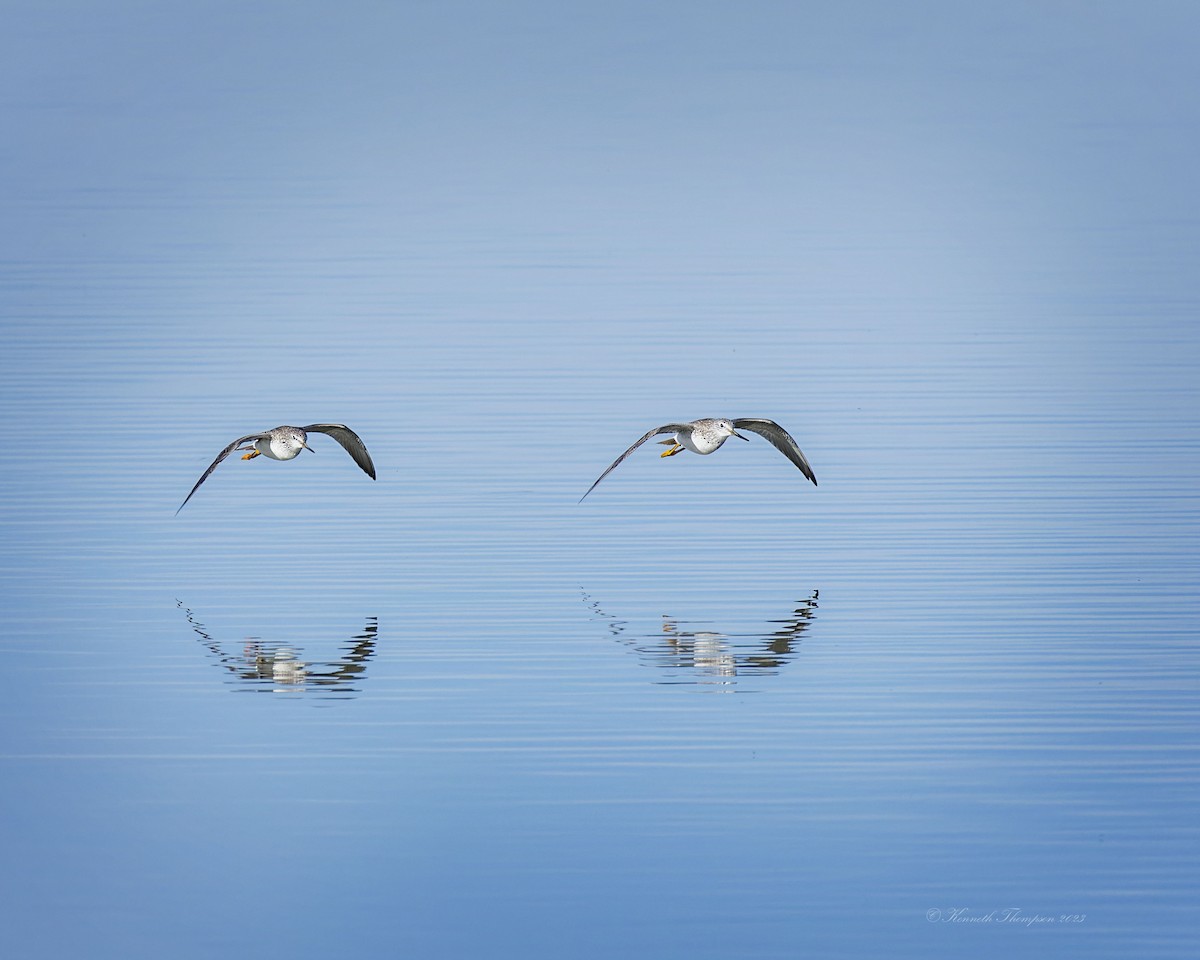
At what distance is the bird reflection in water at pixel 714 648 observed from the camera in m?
20.8

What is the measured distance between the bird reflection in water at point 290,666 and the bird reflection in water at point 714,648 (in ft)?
8.44

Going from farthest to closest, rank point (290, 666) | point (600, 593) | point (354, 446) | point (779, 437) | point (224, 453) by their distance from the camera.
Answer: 1. point (354, 446)
2. point (779, 437)
3. point (224, 453)
4. point (600, 593)
5. point (290, 666)

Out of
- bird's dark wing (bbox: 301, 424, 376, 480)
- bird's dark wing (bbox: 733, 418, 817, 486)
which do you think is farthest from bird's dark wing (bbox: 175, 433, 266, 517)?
bird's dark wing (bbox: 733, 418, 817, 486)

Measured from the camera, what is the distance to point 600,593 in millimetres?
24125

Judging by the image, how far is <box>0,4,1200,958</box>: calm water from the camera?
15.7 meters

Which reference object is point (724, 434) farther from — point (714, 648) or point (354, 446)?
point (714, 648)

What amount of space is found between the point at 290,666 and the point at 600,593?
4225 mm

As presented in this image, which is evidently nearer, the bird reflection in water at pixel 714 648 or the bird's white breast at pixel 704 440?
the bird reflection in water at pixel 714 648

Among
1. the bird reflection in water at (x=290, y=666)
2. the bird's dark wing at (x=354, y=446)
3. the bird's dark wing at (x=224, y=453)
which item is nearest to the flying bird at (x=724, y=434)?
the bird's dark wing at (x=354, y=446)

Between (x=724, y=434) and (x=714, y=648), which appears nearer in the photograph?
(x=714, y=648)

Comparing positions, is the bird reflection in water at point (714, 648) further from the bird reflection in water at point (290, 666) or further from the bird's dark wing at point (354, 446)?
the bird's dark wing at point (354, 446)

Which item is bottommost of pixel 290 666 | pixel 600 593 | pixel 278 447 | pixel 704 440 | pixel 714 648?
pixel 290 666

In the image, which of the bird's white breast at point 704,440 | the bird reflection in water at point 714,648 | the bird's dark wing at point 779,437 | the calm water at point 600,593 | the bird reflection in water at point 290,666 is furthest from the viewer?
the bird's white breast at point 704,440

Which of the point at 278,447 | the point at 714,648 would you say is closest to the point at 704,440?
the point at 278,447
